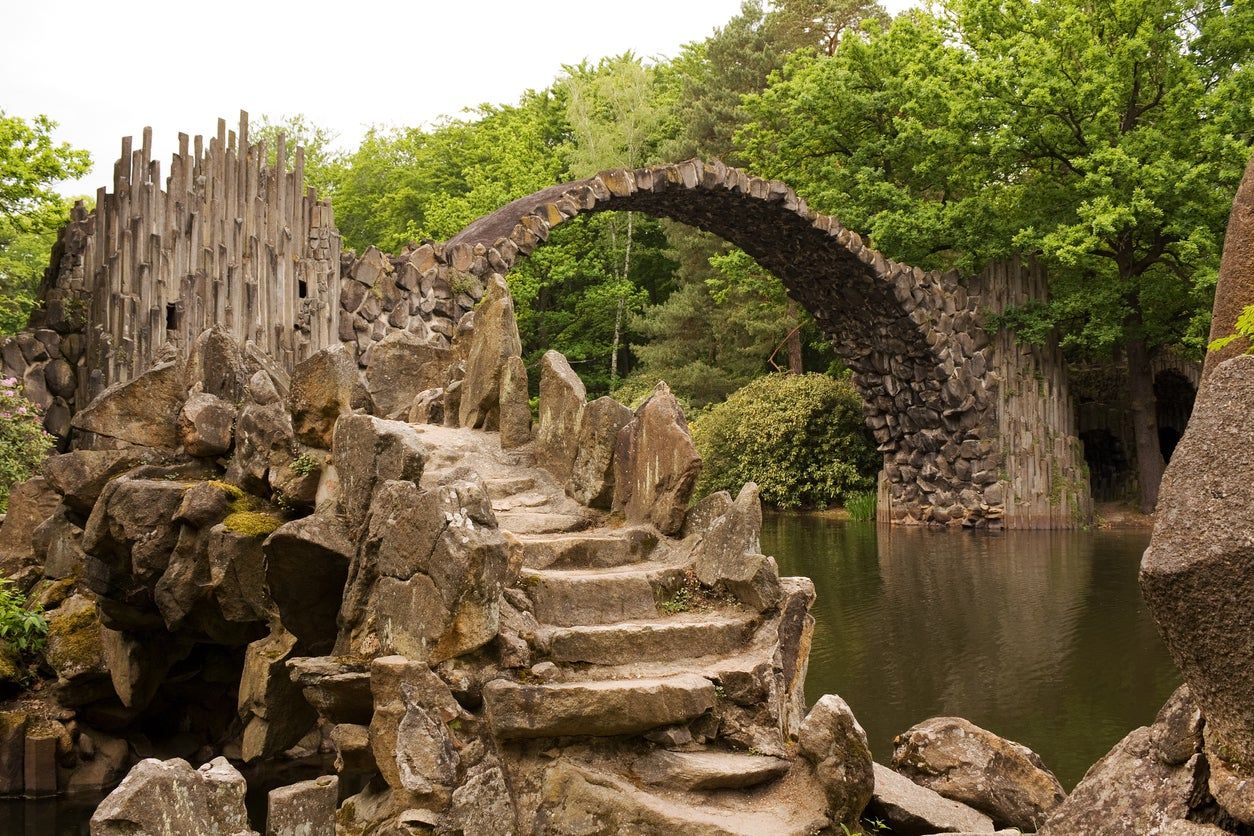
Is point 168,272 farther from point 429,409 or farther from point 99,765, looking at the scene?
point 99,765

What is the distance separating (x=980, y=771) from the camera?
5977 millimetres

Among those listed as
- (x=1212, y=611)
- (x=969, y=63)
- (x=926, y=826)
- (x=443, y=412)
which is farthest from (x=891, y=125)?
(x=1212, y=611)

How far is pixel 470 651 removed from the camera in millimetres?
5367

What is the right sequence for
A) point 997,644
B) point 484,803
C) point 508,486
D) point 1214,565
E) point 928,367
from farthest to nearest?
1. point 928,367
2. point 997,644
3. point 508,486
4. point 484,803
5. point 1214,565

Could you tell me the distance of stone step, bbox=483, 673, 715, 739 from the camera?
16.8 ft

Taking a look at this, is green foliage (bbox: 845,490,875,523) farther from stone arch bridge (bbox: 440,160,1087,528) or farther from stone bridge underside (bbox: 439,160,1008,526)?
stone arch bridge (bbox: 440,160,1087,528)

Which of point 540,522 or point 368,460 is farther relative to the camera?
point 540,522

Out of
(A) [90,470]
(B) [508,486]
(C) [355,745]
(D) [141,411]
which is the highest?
(D) [141,411]

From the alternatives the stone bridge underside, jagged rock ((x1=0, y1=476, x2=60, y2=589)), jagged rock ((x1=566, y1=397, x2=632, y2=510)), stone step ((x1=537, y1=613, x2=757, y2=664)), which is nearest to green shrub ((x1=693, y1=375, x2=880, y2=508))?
the stone bridge underside

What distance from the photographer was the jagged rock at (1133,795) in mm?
3197

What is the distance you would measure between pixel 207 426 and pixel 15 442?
4290mm

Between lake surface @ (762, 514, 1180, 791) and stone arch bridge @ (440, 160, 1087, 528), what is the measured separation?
12.1 feet

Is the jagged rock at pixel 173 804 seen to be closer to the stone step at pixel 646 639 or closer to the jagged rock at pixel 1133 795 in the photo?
the stone step at pixel 646 639

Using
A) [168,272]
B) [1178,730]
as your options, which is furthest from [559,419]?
[168,272]
